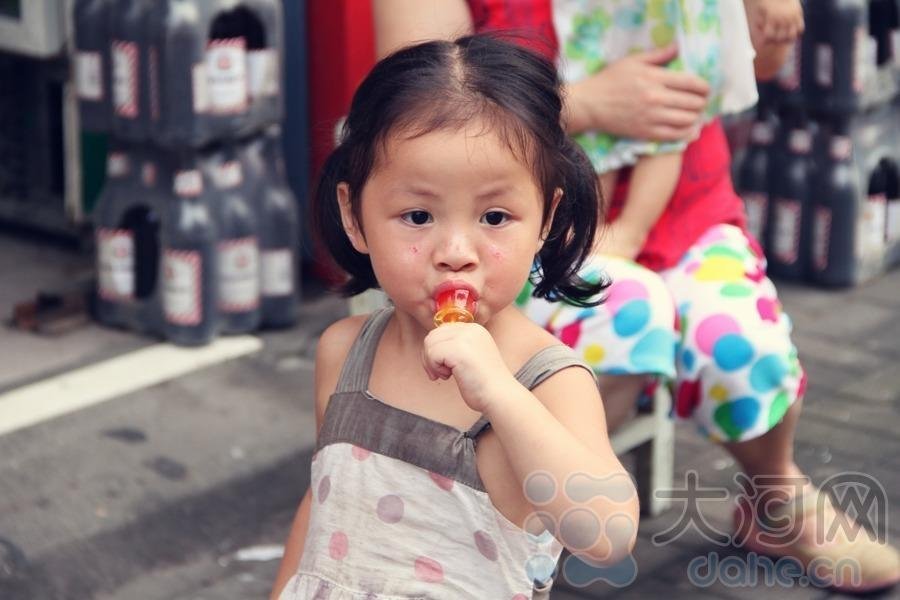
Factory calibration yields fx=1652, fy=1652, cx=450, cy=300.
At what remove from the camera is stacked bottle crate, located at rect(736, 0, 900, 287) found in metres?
5.02

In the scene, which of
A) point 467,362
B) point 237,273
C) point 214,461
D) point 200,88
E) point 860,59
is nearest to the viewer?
point 467,362

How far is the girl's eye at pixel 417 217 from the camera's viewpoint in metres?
2.13

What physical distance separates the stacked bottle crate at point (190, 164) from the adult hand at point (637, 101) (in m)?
1.52

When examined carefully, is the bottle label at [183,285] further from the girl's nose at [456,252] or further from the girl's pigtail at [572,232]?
the girl's nose at [456,252]

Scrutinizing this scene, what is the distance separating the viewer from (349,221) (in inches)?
90.5

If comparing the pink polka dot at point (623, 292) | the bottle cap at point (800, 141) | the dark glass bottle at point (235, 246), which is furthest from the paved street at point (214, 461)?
the pink polka dot at point (623, 292)

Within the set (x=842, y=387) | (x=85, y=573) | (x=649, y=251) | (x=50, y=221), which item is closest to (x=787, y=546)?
(x=649, y=251)

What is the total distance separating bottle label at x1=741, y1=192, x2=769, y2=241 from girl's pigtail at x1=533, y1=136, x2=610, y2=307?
287cm

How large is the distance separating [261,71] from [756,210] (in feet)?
5.67

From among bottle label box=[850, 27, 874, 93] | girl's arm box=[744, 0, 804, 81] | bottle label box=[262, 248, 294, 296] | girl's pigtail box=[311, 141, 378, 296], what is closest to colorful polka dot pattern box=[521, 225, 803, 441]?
girl's arm box=[744, 0, 804, 81]

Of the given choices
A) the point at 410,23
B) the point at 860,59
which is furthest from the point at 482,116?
the point at 860,59

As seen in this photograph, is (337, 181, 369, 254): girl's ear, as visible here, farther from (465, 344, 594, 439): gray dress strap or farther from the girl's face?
(465, 344, 594, 439): gray dress strap

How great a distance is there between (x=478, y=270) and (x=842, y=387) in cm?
251

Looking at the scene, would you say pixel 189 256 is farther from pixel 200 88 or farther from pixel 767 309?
pixel 767 309
